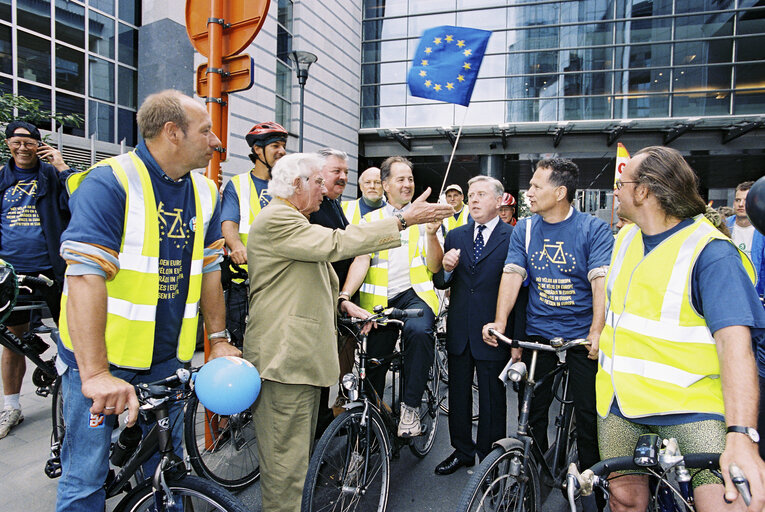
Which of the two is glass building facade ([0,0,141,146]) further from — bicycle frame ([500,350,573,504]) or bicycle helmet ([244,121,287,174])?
bicycle frame ([500,350,573,504])

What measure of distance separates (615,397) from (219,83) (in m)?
3.17

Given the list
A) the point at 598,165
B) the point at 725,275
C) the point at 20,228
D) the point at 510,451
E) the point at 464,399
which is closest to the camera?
the point at 725,275

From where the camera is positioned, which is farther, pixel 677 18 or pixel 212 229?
pixel 677 18

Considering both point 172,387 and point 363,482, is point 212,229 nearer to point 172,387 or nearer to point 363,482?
point 172,387

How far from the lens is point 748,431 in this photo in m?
1.47

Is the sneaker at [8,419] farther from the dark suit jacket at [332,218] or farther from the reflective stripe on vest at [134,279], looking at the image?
the dark suit jacket at [332,218]

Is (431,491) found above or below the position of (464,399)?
below

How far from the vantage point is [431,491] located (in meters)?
3.25

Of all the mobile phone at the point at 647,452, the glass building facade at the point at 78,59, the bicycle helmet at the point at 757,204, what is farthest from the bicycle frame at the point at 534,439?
the glass building facade at the point at 78,59

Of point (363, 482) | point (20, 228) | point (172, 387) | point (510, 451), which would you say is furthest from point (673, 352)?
point (20, 228)

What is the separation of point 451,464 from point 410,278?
4.68ft

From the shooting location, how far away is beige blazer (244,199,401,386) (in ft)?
7.20

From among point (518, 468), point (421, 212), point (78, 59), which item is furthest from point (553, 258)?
point (78, 59)

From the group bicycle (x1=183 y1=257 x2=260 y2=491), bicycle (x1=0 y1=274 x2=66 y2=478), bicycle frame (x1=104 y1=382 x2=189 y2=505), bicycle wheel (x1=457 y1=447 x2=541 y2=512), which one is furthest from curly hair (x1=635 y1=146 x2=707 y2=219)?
bicycle (x1=0 y1=274 x2=66 y2=478)
